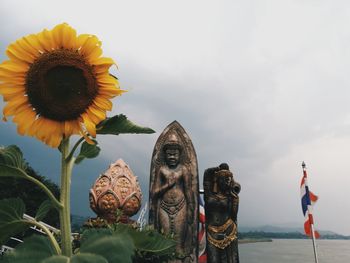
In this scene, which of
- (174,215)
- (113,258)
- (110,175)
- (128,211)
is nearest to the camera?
(113,258)

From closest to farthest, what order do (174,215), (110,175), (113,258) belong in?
(113,258) < (110,175) < (174,215)

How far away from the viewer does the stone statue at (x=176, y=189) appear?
287 inches

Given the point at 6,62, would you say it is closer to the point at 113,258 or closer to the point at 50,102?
the point at 50,102

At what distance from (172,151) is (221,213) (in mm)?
1784

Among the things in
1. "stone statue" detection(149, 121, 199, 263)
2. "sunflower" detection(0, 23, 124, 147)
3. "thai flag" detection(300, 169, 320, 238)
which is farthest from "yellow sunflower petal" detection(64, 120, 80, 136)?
"thai flag" detection(300, 169, 320, 238)

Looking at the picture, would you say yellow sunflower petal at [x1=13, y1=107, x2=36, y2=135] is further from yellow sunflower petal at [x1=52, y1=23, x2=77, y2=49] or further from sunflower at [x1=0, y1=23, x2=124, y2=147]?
yellow sunflower petal at [x1=52, y1=23, x2=77, y2=49]

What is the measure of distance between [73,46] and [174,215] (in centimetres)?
667

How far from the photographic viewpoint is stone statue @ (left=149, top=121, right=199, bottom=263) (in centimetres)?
730

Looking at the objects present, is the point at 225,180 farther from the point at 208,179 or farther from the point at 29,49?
the point at 29,49

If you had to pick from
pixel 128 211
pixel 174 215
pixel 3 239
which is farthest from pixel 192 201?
pixel 3 239

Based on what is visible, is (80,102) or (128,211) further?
(128,211)

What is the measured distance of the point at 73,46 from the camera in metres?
1.08

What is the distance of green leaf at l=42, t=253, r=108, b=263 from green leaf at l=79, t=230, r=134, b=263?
0.03 meters

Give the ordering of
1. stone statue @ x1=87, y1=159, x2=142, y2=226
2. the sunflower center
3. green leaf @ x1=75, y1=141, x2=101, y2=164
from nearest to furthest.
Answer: the sunflower center, green leaf @ x1=75, y1=141, x2=101, y2=164, stone statue @ x1=87, y1=159, x2=142, y2=226
